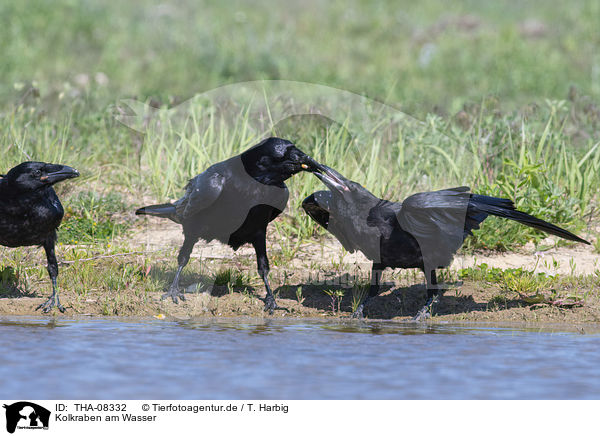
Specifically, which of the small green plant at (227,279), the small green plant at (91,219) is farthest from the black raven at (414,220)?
the small green plant at (91,219)

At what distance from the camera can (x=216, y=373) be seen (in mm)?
4941

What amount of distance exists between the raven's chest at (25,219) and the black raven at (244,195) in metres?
1.06

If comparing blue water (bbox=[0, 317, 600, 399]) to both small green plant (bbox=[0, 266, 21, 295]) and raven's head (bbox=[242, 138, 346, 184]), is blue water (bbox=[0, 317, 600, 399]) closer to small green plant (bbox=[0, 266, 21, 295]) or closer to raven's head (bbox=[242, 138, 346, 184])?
small green plant (bbox=[0, 266, 21, 295])

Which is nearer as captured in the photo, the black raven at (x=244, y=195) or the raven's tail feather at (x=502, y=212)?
the raven's tail feather at (x=502, y=212)

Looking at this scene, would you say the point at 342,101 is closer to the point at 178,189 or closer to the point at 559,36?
the point at 178,189

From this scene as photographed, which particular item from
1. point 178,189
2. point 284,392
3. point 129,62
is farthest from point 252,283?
point 129,62

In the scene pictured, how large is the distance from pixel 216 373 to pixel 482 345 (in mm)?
1863

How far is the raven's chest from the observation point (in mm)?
6570

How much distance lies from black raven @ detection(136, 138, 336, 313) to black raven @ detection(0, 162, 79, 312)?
999 mm

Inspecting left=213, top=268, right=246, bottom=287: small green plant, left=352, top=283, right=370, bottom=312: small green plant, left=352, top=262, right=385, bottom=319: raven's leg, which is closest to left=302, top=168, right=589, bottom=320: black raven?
left=352, top=262, right=385, bottom=319: raven's leg

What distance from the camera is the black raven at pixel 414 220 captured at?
6.50m

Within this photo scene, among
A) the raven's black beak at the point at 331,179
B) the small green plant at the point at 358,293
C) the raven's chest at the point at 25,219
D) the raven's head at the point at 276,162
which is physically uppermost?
the raven's head at the point at 276,162
